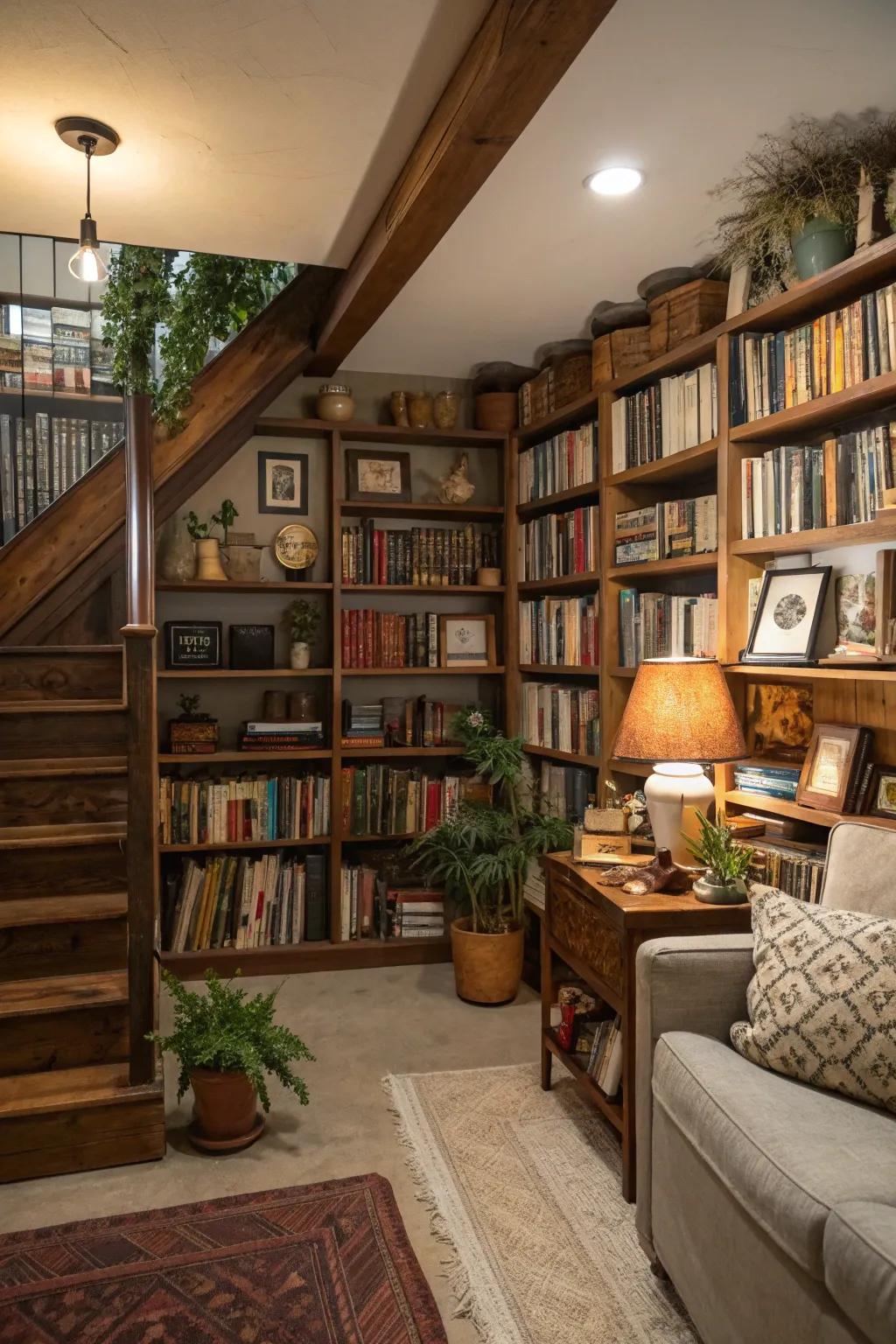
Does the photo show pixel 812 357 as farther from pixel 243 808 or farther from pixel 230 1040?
pixel 243 808

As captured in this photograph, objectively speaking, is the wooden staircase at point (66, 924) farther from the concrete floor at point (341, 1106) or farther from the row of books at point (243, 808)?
the row of books at point (243, 808)

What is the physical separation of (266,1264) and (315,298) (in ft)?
10.0

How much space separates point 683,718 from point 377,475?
2.23 meters

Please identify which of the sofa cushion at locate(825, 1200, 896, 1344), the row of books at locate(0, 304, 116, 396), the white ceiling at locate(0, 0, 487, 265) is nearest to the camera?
the sofa cushion at locate(825, 1200, 896, 1344)

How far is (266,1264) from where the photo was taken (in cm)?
202

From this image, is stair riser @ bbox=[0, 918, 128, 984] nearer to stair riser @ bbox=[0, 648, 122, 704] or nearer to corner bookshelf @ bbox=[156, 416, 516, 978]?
stair riser @ bbox=[0, 648, 122, 704]

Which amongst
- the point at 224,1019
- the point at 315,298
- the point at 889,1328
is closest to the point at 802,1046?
the point at 889,1328

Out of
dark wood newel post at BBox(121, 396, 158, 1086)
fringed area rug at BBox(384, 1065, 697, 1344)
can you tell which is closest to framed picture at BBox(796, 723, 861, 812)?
fringed area rug at BBox(384, 1065, 697, 1344)

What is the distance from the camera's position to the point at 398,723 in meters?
4.16

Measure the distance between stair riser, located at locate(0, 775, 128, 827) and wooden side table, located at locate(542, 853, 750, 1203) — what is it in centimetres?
132

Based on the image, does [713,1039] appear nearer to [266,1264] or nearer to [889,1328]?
[889,1328]

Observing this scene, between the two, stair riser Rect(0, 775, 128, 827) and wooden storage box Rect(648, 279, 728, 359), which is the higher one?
wooden storage box Rect(648, 279, 728, 359)

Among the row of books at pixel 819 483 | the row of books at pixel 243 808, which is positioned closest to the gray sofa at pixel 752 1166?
the row of books at pixel 819 483

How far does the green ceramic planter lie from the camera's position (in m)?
2.39
